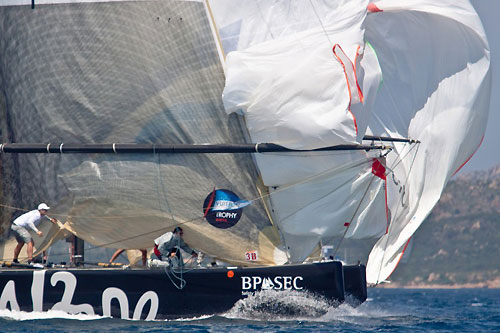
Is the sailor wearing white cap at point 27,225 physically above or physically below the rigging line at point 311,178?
below

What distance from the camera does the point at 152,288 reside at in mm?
15883

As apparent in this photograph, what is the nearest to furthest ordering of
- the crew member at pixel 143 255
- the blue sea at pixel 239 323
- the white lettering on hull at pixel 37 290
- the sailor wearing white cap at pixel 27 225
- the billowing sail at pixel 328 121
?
the blue sea at pixel 239 323 → the white lettering on hull at pixel 37 290 → the billowing sail at pixel 328 121 → the sailor wearing white cap at pixel 27 225 → the crew member at pixel 143 255

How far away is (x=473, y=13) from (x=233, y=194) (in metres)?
5.83

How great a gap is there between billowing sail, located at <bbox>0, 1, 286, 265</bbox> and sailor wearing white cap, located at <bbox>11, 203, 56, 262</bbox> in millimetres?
310

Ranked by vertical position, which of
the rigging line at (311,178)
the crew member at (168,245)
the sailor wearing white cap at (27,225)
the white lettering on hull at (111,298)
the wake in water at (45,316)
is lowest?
the wake in water at (45,316)

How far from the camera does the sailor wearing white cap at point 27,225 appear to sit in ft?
55.2

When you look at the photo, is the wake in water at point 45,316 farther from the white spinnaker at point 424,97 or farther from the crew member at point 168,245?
the white spinnaker at point 424,97

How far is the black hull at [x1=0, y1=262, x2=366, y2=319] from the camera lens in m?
15.7

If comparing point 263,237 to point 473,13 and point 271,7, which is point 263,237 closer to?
point 271,7

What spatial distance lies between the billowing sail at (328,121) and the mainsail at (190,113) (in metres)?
0.02

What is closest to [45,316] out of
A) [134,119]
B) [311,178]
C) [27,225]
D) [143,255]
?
[27,225]

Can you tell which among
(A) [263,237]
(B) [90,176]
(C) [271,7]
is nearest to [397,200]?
(A) [263,237]

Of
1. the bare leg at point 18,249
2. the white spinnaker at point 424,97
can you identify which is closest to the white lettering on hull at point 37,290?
the bare leg at point 18,249

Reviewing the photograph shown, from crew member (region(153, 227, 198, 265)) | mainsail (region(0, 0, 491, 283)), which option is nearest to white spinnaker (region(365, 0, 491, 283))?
mainsail (region(0, 0, 491, 283))
